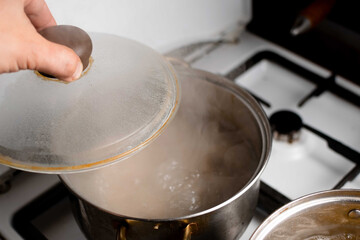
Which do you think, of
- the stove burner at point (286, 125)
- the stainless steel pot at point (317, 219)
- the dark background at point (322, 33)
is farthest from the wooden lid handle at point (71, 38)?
the dark background at point (322, 33)

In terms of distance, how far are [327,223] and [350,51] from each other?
44 cm

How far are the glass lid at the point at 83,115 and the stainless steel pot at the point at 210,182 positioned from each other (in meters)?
0.08

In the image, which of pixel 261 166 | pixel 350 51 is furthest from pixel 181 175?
pixel 350 51

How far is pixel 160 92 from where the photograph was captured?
1.78 ft

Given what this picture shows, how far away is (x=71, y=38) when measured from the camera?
1.61ft

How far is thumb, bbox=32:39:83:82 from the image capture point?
1.44 feet

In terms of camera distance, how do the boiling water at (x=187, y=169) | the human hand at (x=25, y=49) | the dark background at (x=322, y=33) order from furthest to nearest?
1. the dark background at (x=322, y=33)
2. the boiling water at (x=187, y=169)
3. the human hand at (x=25, y=49)

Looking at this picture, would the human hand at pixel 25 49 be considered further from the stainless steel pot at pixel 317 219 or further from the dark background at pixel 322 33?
the dark background at pixel 322 33

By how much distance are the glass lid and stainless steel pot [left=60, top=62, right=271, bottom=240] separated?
0.25 ft

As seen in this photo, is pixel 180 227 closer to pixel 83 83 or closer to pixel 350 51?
pixel 83 83

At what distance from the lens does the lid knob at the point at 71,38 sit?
484 millimetres

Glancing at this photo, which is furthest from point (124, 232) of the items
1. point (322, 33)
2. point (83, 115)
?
point (322, 33)

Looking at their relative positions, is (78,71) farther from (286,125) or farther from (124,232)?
(286,125)

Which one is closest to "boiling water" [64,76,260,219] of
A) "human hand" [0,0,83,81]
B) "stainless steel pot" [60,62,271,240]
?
"stainless steel pot" [60,62,271,240]
